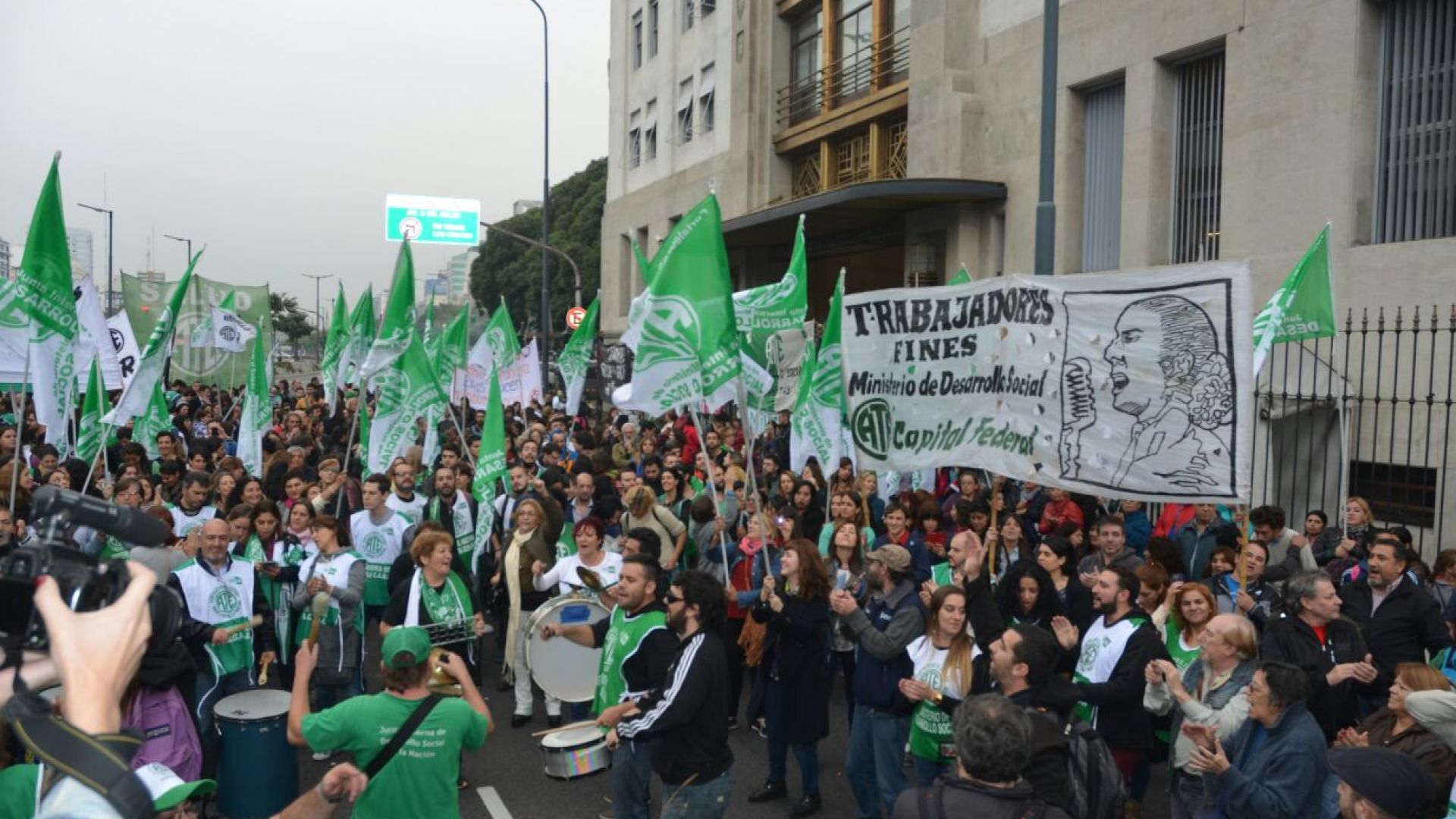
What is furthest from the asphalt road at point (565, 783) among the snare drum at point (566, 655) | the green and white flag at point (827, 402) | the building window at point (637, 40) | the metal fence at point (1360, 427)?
the building window at point (637, 40)

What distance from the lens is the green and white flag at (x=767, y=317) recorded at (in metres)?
11.0

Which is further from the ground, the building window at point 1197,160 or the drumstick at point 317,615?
the building window at point 1197,160

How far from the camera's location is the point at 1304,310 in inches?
352

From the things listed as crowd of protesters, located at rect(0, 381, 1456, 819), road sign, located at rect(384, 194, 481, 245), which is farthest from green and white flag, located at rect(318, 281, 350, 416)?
road sign, located at rect(384, 194, 481, 245)

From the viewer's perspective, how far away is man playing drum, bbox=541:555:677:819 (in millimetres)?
5203

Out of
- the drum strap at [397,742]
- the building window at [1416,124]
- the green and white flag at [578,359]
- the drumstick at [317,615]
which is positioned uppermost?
the building window at [1416,124]

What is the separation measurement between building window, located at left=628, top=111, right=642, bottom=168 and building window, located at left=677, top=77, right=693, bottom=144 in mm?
3313

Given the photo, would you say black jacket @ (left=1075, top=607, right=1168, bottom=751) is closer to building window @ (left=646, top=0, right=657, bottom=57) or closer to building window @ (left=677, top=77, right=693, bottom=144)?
building window @ (left=677, top=77, right=693, bottom=144)

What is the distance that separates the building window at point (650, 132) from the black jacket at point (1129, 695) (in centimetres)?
3183

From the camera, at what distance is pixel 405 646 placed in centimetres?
412

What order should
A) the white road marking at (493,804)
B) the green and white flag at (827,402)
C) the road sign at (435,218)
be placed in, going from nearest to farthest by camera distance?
the white road marking at (493,804)
the green and white flag at (827,402)
the road sign at (435,218)

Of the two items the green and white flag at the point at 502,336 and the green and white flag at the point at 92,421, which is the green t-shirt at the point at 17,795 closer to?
the green and white flag at the point at 92,421

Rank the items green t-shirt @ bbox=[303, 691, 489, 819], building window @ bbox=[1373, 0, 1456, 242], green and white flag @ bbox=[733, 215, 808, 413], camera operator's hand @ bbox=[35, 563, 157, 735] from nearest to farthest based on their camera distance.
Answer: camera operator's hand @ bbox=[35, 563, 157, 735] → green t-shirt @ bbox=[303, 691, 489, 819] → green and white flag @ bbox=[733, 215, 808, 413] → building window @ bbox=[1373, 0, 1456, 242]

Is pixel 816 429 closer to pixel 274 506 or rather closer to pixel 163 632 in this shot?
pixel 274 506
